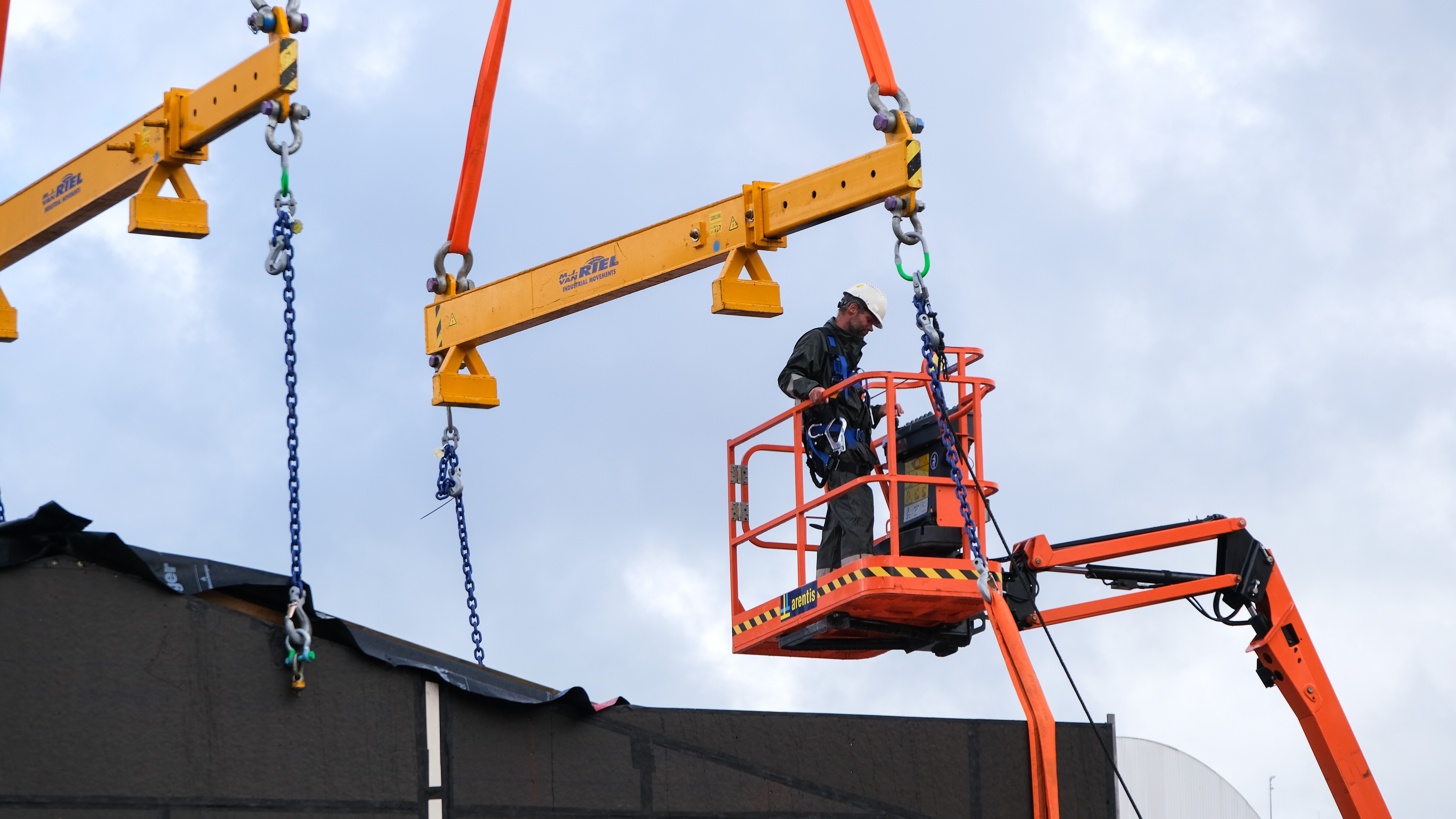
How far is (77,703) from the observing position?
9.38 meters

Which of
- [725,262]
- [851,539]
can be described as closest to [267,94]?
[725,262]

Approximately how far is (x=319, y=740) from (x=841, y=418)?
4.15m

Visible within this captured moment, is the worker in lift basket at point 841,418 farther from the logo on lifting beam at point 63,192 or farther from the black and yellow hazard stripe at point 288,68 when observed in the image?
the logo on lifting beam at point 63,192

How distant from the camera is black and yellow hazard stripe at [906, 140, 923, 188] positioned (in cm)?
1141

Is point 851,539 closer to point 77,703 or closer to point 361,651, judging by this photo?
point 361,651

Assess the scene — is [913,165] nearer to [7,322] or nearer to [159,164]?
[159,164]

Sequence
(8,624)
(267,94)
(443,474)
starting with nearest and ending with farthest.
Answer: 1. (8,624)
2. (267,94)
3. (443,474)

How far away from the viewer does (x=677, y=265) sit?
43.3 ft

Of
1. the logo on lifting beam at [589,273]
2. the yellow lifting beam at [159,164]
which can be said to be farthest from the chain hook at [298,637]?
the logo on lifting beam at [589,273]

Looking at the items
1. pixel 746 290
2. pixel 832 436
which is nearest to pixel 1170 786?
pixel 832 436

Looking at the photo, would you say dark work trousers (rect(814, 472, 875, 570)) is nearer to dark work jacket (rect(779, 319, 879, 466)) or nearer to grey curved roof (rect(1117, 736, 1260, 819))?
dark work jacket (rect(779, 319, 879, 466))

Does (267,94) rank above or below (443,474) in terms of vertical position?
above

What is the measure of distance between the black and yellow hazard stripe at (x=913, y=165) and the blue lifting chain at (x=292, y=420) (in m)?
3.68

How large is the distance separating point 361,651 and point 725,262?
4.09m
